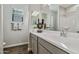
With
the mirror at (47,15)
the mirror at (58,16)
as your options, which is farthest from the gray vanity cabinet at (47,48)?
the mirror at (47,15)

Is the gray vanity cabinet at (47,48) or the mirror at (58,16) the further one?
the mirror at (58,16)

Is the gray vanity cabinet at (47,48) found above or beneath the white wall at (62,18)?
beneath

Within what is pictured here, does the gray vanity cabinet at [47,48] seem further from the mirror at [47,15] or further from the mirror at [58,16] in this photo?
the mirror at [47,15]

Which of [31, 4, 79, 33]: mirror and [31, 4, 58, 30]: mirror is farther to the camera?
[31, 4, 58, 30]: mirror

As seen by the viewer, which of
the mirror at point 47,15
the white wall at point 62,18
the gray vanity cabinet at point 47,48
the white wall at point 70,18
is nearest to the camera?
the gray vanity cabinet at point 47,48

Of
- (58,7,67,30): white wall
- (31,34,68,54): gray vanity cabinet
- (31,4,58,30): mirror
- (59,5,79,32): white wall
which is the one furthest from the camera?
(31,4,58,30): mirror

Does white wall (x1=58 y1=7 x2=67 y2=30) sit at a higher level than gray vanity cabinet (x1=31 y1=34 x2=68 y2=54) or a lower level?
higher

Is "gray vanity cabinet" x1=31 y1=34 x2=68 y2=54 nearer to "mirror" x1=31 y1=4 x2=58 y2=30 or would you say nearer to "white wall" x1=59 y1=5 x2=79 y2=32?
"white wall" x1=59 y1=5 x2=79 y2=32

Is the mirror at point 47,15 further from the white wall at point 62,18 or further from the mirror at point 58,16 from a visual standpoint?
the white wall at point 62,18

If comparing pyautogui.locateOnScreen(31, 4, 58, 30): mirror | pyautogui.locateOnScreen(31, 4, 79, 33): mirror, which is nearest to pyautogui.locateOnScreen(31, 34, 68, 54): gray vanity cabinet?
pyautogui.locateOnScreen(31, 4, 79, 33): mirror

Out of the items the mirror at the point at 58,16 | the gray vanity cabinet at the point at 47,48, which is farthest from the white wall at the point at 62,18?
the gray vanity cabinet at the point at 47,48

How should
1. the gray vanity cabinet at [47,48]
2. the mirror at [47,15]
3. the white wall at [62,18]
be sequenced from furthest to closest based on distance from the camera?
the mirror at [47,15] < the white wall at [62,18] < the gray vanity cabinet at [47,48]

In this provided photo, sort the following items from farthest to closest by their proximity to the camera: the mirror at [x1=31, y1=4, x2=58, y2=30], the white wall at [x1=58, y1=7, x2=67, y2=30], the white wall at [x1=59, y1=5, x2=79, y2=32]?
the mirror at [x1=31, y1=4, x2=58, y2=30] < the white wall at [x1=58, y1=7, x2=67, y2=30] < the white wall at [x1=59, y1=5, x2=79, y2=32]

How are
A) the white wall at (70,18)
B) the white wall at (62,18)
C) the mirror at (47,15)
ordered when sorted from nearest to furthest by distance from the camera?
the white wall at (70,18), the white wall at (62,18), the mirror at (47,15)
